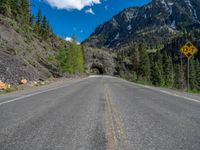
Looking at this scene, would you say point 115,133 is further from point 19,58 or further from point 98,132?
point 19,58

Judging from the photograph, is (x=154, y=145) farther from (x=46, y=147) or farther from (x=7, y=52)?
(x=7, y=52)

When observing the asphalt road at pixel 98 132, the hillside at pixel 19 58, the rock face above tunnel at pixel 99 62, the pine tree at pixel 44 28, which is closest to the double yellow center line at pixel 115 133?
the asphalt road at pixel 98 132

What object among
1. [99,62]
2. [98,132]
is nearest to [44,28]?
[99,62]

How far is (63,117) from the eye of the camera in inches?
298

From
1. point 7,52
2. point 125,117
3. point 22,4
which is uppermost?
point 22,4

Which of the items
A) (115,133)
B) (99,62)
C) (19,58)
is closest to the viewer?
(115,133)

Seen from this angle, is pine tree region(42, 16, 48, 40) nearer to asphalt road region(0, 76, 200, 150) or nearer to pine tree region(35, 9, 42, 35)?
pine tree region(35, 9, 42, 35)

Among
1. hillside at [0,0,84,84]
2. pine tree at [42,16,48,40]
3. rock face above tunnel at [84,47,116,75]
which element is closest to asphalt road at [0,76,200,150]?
hillside at [0,0,84,84]

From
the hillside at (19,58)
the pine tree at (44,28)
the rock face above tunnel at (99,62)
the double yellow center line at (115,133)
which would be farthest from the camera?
the rock face above tunnel at (99,62)

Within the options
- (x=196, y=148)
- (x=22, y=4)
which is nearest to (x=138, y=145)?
(x=196, y=148)

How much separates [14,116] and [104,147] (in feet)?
14.1

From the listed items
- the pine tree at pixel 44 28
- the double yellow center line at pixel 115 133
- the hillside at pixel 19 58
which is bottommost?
the double yellow center line at pixel 115 133

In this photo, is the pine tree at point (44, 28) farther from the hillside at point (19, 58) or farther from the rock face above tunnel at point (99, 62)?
the rock face above tunnel at point (99, 62)

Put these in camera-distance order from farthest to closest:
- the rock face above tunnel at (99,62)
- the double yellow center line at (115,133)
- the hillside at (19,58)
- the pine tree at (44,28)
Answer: the rock face above tunnel at (99,62) < the pine tree at (44,28) < the hillside at (19,58) < the double yellow center line at (115,133)
